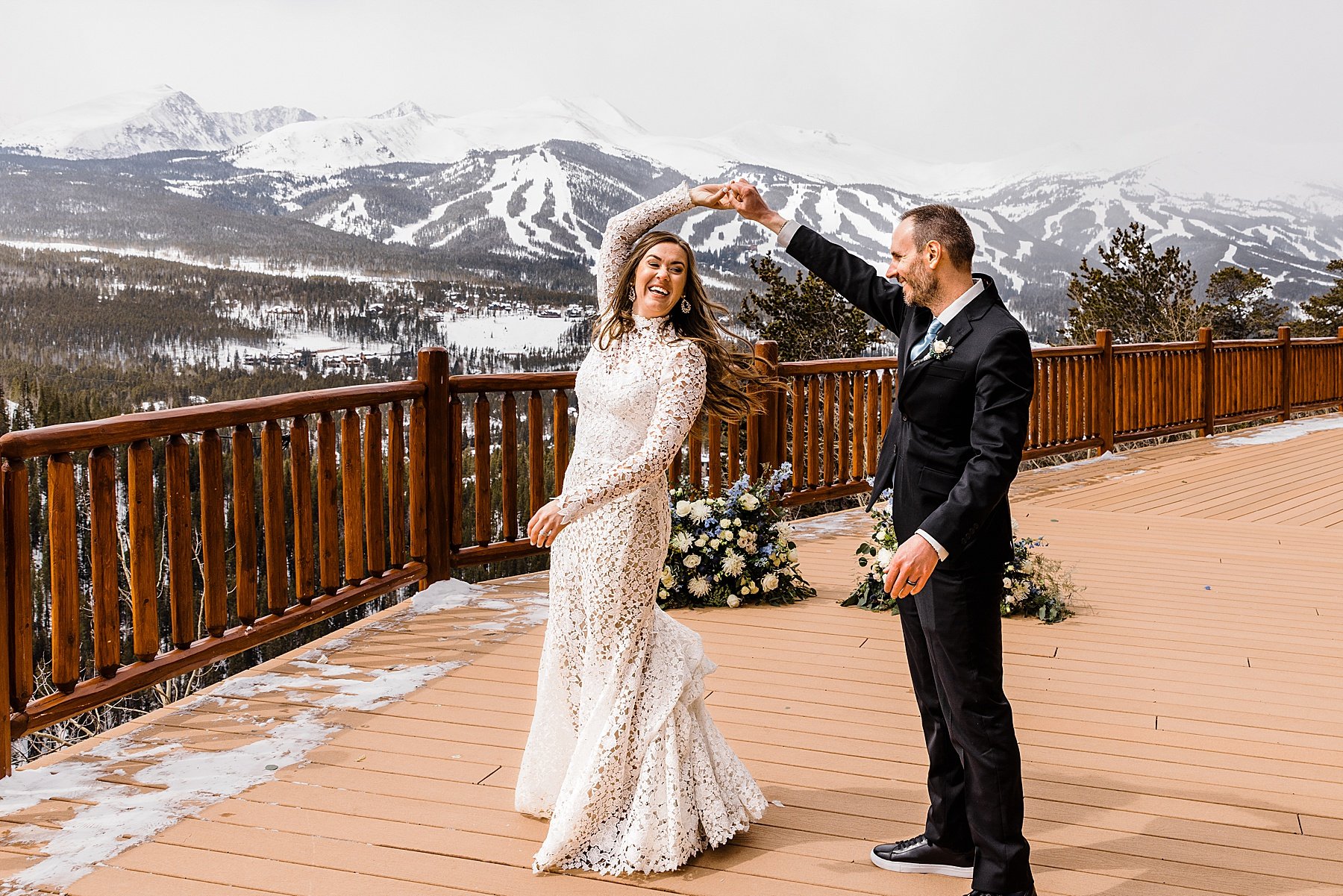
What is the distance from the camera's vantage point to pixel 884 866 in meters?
2.63

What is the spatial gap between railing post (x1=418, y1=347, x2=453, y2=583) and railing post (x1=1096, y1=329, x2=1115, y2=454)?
7.29 meters

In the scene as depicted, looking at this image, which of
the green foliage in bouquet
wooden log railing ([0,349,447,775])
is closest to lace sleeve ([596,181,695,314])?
wooden log railing ([0,349,447,775])

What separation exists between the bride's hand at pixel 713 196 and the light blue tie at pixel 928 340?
785 millimetres

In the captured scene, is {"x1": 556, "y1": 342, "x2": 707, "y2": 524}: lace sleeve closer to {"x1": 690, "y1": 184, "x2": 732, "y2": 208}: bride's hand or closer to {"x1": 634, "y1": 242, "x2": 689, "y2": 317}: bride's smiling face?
{"x1": 634, "y1": 242, "x2": 689, "y2": 317}: bride's smiling face

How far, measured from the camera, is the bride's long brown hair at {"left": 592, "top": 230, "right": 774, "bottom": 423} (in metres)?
2.73

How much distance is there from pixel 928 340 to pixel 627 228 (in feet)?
2.96

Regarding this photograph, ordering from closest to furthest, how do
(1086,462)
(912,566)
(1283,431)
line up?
(912,566) → (1086,462) → (1283,431)

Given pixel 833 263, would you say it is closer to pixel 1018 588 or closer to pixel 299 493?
pixel 299 493

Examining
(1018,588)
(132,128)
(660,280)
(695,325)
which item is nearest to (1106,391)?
(1018,588)

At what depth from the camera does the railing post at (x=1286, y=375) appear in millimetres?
13539

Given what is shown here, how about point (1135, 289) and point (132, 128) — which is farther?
point (132, 128)

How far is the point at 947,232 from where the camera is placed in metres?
2.33

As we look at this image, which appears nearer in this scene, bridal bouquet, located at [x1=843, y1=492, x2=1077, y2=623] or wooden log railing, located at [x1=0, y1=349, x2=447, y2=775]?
wooden log railing, located at [x1=0, y1=349, x2=447, y2=775]

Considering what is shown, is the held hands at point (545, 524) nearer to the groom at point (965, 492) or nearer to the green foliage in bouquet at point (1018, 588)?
the groom at point (965, 492)
